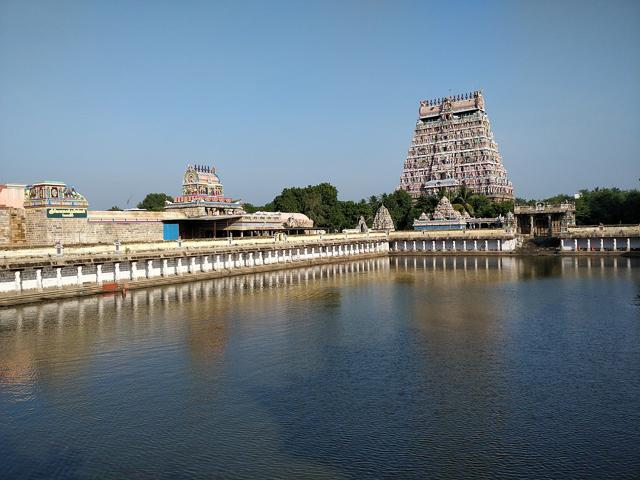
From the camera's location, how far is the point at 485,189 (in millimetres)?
110062

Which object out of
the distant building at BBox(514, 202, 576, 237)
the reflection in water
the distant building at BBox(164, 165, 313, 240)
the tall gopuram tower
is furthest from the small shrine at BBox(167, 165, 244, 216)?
the tall gopuram tower

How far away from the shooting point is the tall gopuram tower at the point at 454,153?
111938mm

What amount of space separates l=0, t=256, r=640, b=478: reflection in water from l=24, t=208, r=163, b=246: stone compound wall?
13.8 meters

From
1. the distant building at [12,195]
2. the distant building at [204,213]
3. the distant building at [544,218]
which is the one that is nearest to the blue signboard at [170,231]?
the distant building at [204,213]

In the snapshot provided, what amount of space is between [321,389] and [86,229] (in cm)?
3783

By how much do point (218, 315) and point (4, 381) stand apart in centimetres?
1344

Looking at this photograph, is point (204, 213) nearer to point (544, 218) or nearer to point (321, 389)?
point (321, 389)

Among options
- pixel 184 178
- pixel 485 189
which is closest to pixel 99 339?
pixel 184 178

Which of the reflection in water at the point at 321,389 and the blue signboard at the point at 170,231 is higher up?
the blue signboard at the point at 170,231

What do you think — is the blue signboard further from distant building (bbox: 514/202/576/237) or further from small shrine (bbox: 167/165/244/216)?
distant building (bbox: 514/202/576/237)

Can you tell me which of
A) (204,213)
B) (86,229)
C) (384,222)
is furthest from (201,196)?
(384,222)

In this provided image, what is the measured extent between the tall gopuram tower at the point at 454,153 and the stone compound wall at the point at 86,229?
6773cm

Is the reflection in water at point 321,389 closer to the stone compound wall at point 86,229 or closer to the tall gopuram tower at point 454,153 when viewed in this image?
the stone compound wall at point 86,229

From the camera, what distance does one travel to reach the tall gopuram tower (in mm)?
111938
